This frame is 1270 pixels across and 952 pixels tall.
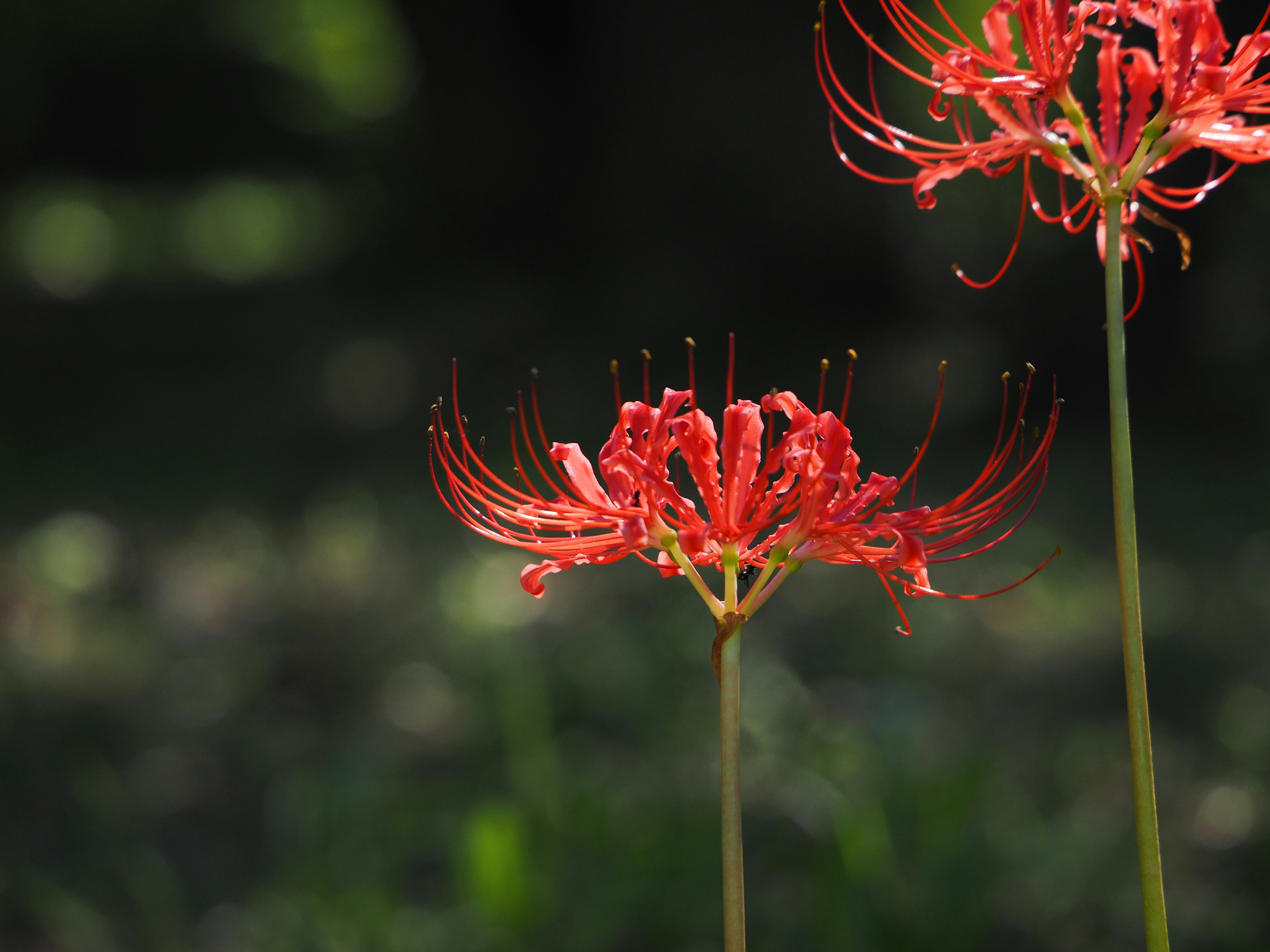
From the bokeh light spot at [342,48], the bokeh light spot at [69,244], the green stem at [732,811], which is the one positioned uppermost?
the bokeh light spot at [342,48]

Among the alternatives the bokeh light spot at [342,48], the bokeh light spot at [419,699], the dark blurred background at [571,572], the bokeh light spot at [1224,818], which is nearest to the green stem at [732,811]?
the dark blurred background at [571,572]

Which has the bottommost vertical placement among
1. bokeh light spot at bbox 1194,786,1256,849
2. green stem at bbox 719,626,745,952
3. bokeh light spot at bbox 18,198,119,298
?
bokeh light spot at bbox 1194,786,1256,849

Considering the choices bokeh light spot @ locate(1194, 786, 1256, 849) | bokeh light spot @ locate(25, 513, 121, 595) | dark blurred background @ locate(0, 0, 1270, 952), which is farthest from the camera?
bokeh light spot @ locate(25, 513, 121, 595)

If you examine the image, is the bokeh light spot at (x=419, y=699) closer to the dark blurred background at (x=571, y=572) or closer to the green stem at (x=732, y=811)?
the dark blurred background at (x=571, y=572)

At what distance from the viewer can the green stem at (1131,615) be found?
2.85 feet

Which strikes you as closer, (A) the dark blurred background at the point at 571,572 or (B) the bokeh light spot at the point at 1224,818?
(A) the dark blurred background at the point at 571,572

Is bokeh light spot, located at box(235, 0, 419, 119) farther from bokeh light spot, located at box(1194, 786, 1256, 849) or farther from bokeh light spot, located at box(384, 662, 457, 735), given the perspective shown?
bokeh light spot, located at box(1194, 786, 1256, 849)

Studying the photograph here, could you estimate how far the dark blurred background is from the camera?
2711mm

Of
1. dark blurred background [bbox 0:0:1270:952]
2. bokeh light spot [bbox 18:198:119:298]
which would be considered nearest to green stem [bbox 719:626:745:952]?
dark blurred background [bbox 0:0:1270:952]

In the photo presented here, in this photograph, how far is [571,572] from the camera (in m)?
5.60

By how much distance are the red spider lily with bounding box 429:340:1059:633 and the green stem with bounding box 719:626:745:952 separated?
58 millimetres

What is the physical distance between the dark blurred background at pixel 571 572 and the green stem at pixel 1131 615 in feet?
5.18

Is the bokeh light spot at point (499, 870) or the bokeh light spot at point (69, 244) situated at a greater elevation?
the bokeh light spot at point (69, 244)

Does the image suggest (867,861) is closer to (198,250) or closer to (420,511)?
(420,511)
